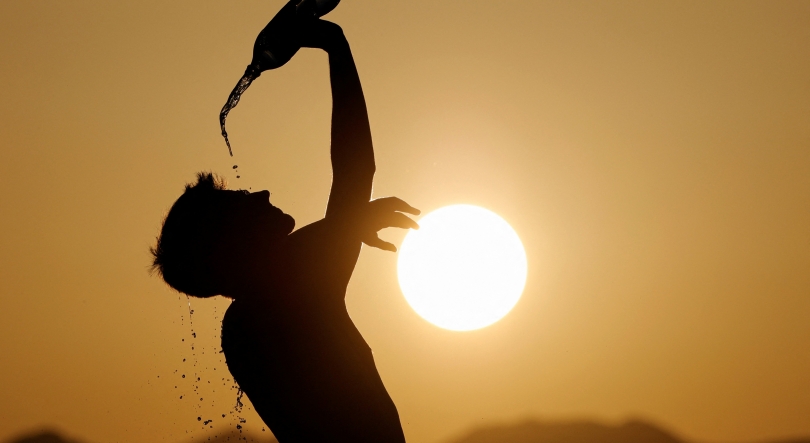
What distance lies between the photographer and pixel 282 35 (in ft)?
10.6

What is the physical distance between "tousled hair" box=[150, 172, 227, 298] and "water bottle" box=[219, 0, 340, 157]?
0.66 meters

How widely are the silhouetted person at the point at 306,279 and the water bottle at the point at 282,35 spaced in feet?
0.37

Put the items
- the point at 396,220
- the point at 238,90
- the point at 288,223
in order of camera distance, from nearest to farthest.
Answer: the point at 396,220
the point at 288,223
the point at 238,90

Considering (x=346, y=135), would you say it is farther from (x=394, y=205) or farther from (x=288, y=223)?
(x=288, y=223)

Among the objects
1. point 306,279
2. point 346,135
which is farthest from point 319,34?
point 306,279

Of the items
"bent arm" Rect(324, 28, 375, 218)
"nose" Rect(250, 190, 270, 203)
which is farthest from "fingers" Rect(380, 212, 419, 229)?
"nose" Rect(250, 190, 270, 203)

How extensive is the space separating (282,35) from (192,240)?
105cm

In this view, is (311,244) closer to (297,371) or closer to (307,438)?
(297,371)

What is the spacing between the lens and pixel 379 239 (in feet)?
9.89

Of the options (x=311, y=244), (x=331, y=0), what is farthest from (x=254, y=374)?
(x=331, y=0)

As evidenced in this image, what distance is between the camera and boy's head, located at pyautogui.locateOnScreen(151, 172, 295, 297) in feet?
10.1

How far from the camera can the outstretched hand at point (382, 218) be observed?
300cm

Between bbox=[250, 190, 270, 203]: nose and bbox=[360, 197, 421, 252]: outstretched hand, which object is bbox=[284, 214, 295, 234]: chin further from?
bbox=[360, 197, 421, 252]: outstretched hand

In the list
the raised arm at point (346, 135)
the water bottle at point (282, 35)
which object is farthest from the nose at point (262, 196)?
the water bottle at point (282, 35)
